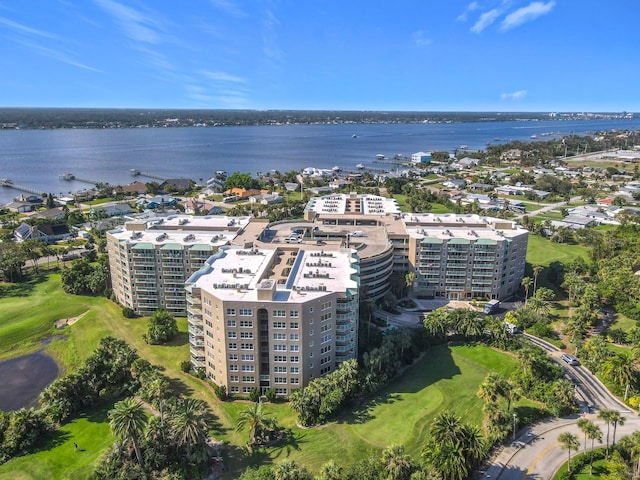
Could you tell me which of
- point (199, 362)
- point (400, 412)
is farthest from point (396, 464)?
point (199, 362)

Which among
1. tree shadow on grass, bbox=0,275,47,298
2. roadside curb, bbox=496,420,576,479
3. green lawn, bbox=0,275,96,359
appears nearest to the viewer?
roadside curb, bbox=496,420,576,479

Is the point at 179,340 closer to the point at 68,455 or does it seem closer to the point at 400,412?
the point at 68,455

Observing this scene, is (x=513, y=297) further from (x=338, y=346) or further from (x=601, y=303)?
(x=338, y=346)

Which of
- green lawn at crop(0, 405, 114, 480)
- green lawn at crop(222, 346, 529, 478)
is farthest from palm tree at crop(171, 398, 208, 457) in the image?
green lawn at crop(0, 405, 114, 480)

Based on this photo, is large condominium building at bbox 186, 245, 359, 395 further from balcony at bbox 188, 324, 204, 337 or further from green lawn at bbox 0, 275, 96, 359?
green lawn at bbox 0, 275, 96, 359

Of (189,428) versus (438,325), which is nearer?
(189,428)

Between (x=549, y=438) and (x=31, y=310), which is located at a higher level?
(x=31, y=310)

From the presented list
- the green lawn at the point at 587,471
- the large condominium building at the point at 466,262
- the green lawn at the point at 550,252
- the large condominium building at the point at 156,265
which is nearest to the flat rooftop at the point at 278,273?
the large condominium building at the point at 156,265

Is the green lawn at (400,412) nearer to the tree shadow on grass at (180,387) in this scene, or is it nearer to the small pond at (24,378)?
the tree shadow on grass at (180,387)
